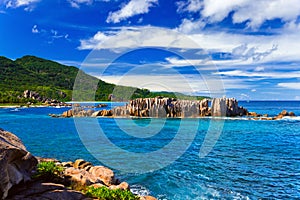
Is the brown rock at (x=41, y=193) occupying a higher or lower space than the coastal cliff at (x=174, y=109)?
lower

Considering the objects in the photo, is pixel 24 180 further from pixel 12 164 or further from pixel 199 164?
pixel 199 164

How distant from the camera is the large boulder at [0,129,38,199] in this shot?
11.3 metres

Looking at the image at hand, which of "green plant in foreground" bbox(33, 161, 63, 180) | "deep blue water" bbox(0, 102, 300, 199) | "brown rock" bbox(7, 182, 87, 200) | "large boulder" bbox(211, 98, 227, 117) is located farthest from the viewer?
"large boulder" bbox(211, 98, 227, 117)

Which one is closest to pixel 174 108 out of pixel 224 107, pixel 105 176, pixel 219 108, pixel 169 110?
pixel 169 110

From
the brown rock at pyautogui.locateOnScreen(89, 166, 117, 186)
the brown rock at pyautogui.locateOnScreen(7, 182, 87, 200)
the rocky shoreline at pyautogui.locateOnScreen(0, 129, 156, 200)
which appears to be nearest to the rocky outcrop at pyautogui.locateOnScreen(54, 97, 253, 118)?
the brown rock at pyautogui.locateOnScreen(89, 166, 117, 186)

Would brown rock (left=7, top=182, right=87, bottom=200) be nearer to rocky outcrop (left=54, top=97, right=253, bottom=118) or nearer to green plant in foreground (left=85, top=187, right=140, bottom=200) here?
green plant in foreground (left=85, top=187, right=140, bottom=200)

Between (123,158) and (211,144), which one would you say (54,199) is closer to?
(123,158)

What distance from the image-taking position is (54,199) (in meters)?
13.4

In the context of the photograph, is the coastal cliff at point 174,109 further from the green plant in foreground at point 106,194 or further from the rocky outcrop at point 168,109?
the green plant in foreground at point 106,194

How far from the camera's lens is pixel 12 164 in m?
13.6

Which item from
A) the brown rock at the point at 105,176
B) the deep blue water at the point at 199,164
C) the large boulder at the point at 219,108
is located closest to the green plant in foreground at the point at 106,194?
the brown rock at the point at 105,176

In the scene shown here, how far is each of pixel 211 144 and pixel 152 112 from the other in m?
62.2

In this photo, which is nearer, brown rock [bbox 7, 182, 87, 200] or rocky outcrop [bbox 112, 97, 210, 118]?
brown rock [bbox 7, 182, 87, 200]

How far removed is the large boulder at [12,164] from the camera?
1134cm
